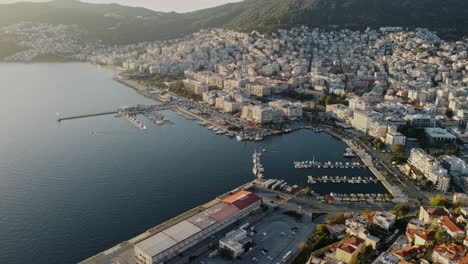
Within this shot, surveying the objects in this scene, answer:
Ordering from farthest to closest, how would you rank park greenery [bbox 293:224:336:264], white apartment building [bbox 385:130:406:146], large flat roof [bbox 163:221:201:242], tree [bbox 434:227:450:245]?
white apartment building [bbox 385:130:406:146] < large flat roof [bbox 163:221:201:242] < park greenery [bbox 293:224:336:264] < tree [bbox 434:227:450:245]

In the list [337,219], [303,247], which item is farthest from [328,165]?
[303,247]

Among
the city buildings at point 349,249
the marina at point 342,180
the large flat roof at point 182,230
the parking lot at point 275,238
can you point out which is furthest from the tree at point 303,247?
the marina at point 342,180

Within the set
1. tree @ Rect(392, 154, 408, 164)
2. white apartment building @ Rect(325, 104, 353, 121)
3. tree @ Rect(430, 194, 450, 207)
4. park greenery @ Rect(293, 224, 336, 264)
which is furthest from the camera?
white apartment building @ Rect(325, 104, 353, 121)

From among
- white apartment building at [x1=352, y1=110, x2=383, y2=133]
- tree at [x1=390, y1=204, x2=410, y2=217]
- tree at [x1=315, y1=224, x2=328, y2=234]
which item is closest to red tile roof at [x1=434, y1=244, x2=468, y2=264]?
tree at [x1=390, y1=204, x2=410, y2=217]

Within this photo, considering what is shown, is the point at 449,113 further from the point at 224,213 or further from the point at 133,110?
the point at 133,110

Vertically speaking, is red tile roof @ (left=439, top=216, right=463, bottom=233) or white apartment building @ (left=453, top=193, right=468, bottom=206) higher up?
red tile roof @ (left=439, top=216, right=463, bottom=233)

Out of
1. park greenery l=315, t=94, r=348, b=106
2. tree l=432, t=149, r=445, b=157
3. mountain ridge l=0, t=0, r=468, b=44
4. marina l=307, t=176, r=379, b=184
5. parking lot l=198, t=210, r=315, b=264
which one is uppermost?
mountain ridge l=0, t=0, r=468, b=44

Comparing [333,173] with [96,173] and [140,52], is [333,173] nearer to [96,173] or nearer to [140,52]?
[96,173]

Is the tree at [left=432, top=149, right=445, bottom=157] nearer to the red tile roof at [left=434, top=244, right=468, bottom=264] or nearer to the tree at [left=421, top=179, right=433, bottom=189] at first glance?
the tree at [left=421, top=179, right=433, bottom=189]

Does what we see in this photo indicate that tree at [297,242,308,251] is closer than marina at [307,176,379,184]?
Yes
